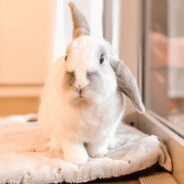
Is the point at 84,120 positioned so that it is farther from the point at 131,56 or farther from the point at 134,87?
the point at 131,56

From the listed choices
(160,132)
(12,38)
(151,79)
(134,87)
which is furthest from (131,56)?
(12,38)

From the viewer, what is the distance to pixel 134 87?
86 cm

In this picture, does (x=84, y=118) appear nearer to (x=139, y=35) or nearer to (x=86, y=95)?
(x=86, y=95)

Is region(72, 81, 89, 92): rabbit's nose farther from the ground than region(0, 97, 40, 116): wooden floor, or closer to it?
farther from the ground

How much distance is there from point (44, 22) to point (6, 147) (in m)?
1.08

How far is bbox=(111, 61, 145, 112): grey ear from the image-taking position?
0.84 meters

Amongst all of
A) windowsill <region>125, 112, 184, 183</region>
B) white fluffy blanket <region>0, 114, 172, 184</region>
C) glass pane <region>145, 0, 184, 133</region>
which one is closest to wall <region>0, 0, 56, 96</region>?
glass pane <region>145, 0, 184, 133</region>

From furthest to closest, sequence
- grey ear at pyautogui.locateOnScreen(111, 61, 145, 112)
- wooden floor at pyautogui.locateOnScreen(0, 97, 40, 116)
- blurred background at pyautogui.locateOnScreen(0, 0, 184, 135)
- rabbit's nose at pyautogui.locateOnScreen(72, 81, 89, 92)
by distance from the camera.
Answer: wooden floor at pyautogui.locateOnScreen(0, 97, 40, 116) → blurred background at pyautogui.locateOnScreen(0, 0, 184, 135) → grey ear at pyautogui.locateOnScreen(111, 61, 145, 112) → rabbit's nose at pyautogui.locateOnScreen(72, 81, 89, 92)

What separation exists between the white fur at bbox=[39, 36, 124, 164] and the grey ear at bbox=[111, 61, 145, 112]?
0.9 inches

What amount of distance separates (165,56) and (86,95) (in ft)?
3.01

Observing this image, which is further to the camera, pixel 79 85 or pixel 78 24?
pixel 78 24

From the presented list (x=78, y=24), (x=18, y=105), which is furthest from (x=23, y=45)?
(x=78, y=24)

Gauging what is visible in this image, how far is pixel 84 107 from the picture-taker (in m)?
0.81

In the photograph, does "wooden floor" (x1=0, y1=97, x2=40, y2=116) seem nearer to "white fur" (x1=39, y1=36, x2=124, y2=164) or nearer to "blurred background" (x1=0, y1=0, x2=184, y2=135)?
"blurred background" (x1=0, y1=0, x2=184, y2=135)
